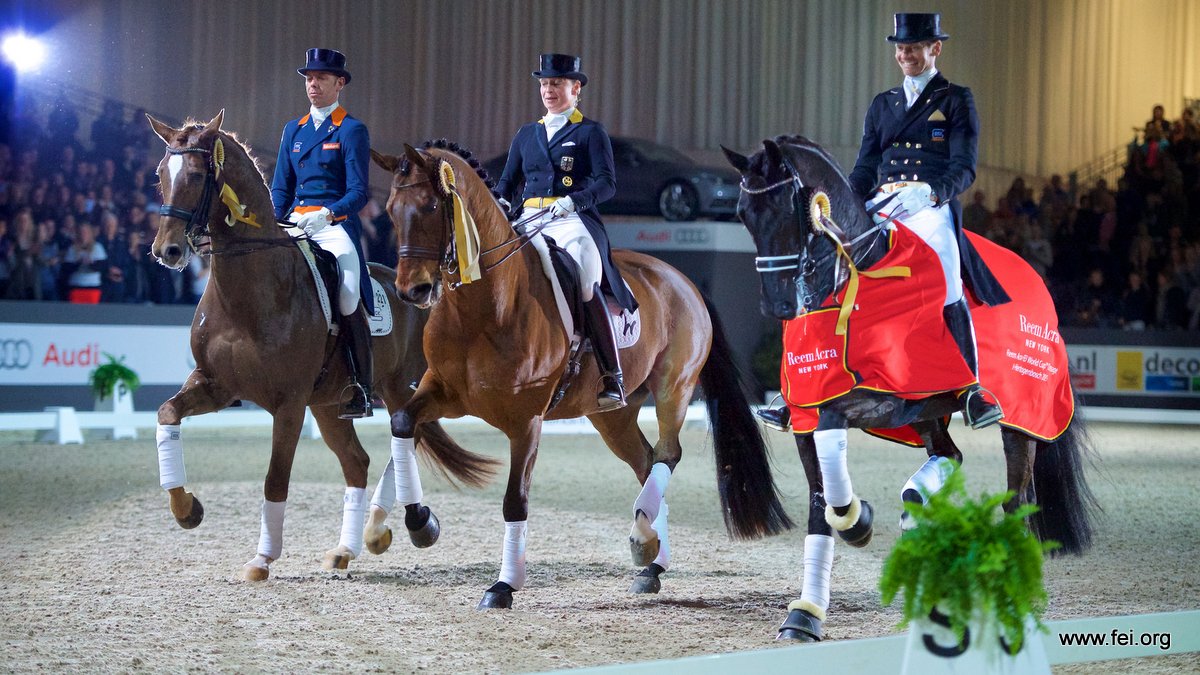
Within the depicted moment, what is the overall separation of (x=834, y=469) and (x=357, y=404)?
8.92 ft

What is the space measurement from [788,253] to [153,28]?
46.7ft

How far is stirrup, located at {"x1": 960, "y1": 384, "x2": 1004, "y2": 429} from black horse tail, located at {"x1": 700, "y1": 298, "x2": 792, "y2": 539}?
1.43m

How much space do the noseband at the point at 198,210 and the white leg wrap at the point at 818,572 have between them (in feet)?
9.66

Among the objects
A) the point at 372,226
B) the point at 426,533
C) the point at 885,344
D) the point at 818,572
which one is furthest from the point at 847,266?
the point at 372,226

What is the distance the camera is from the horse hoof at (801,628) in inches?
177

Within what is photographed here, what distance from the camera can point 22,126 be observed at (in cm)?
1528

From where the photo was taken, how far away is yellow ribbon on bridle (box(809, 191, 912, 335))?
448 centimetres

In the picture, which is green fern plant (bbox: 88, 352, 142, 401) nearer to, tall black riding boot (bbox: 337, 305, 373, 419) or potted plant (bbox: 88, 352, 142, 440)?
potted plant (bbox: 88, 352, 142, 440)

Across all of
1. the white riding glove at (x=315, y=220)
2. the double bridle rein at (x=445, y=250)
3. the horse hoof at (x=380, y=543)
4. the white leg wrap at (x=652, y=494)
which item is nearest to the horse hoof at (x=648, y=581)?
the white leg wrap at (x=652, y=494)

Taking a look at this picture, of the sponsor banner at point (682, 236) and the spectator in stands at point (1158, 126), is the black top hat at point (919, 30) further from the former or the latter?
the spectator in stands at point (1158, 126)

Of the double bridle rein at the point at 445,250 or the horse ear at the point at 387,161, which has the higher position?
the horse ear at the point at 387,161

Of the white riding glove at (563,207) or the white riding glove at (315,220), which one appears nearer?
the white riding glove at (563,207)

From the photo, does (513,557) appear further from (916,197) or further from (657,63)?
(657,63)

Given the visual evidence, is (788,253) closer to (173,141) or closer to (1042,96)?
(173,141)
